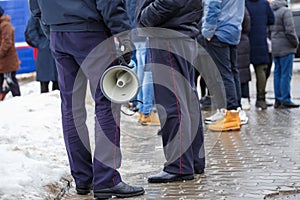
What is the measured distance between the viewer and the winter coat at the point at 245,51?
32.7ft

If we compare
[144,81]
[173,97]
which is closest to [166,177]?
[173,97]

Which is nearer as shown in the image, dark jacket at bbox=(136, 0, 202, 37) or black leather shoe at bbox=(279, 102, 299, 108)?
dark jacket at bbox=(136, 0, 202, 37)

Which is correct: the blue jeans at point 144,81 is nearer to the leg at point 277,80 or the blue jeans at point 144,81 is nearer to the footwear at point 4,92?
the leg at point 277,80

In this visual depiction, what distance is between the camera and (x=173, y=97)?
5484 mm

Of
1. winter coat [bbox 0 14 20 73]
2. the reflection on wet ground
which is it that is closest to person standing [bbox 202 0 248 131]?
the reflection on wet ground

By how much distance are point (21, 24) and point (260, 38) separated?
7976 millimetres

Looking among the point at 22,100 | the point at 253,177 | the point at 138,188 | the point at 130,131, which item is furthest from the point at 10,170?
the point at 22,100

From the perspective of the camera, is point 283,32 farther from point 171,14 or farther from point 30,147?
point 171,14

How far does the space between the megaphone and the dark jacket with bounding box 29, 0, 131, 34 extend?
0.94 ft

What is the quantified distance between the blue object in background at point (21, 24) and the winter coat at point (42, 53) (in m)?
6.27

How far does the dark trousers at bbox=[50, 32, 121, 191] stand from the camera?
4859mm

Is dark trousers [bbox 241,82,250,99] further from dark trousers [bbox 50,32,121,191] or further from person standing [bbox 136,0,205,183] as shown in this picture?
dark trousers [bbox 50,32,121,191]

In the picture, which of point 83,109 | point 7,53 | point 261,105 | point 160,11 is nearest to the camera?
point 83,109

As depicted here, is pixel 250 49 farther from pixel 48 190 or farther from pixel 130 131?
pixel 48 190
